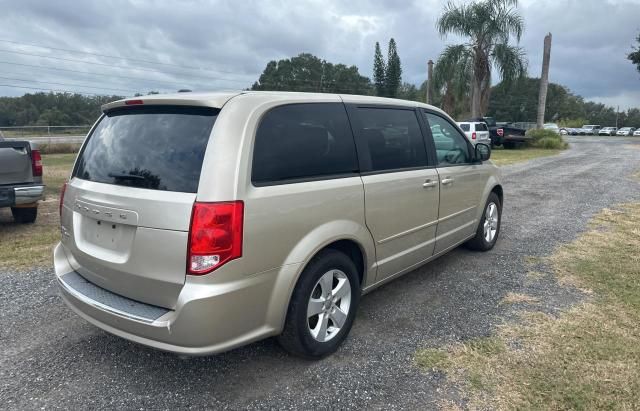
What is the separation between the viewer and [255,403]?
8.35 ft

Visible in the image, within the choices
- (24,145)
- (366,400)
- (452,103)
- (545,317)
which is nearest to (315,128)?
(366,400)

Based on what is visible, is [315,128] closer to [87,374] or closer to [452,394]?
[452,394]

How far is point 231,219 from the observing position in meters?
2.32

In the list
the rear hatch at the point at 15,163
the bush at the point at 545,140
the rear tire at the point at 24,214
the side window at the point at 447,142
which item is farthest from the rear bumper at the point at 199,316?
the bush at the point at 545,140

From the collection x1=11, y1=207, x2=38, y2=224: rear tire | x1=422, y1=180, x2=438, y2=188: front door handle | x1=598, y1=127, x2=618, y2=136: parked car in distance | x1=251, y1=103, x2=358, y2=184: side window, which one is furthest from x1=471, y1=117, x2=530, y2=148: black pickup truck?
x1=598, y1=127, x2=618, y2=136: parked car in distance

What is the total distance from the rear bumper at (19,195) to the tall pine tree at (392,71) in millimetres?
50682

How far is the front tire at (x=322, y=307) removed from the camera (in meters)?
2.74

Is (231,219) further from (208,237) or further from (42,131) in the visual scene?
(42,131)

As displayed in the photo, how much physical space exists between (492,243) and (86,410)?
4.58m

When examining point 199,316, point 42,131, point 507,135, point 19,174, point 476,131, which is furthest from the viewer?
point 42,131

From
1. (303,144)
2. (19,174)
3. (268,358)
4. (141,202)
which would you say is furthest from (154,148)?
(19,174)

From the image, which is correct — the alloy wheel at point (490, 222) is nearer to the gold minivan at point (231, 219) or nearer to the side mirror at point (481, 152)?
the side mirror at point (481, 152)

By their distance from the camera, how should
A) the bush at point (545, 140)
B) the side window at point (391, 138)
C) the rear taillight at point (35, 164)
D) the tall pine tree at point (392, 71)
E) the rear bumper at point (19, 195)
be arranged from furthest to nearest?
the tall pine tree at point (392, 71)
the bush at point (545, 140)
the rear taillight at point (35, 164)
the rear bumper at point (19, 195)
the side window at point (391, 138)

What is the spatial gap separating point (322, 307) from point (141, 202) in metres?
A: 1.31
